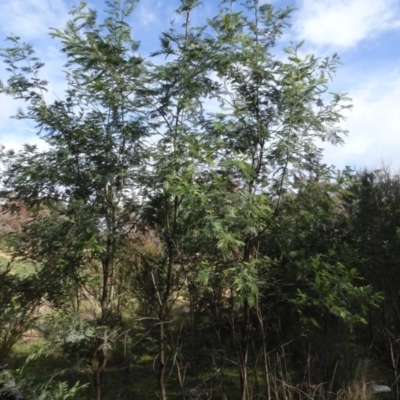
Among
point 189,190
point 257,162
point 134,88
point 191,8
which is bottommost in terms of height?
point 189,190

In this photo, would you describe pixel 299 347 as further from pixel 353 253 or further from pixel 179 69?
pixel 179 69

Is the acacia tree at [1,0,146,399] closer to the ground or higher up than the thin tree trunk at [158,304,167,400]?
higher up

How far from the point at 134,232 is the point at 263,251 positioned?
123 centimetres

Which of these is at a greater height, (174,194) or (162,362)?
(174,194)

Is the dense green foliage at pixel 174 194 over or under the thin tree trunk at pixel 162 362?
over

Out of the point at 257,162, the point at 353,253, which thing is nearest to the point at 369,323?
the point at 353,253

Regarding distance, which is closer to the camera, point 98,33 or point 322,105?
point 98,33

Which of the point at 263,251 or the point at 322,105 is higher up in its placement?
the point at 322,105

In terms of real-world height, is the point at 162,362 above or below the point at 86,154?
below

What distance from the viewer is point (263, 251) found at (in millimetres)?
4473

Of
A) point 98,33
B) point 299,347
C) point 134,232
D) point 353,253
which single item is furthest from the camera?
point 299,347

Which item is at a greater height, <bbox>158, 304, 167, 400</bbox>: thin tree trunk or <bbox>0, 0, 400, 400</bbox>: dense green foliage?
<bbox>0, 0, 400, 400</bbox>: dense green foliage

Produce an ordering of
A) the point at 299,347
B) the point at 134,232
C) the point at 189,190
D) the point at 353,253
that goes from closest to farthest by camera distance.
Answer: the point at 189,190 → the point at 134,232 → the point at 353,253 → the point at 299,347

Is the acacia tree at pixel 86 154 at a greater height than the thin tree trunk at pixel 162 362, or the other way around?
the acacia tree at pixel 86 154
